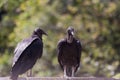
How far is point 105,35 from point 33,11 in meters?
1.79

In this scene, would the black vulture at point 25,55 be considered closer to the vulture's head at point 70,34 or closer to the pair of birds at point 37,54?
the pair of birds at point 37,54

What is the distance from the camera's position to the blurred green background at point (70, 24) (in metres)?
12.6

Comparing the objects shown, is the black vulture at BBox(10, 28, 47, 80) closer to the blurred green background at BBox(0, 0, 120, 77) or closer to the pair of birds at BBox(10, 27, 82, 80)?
the pair of birds at BBox(10, 27, 82, 80)

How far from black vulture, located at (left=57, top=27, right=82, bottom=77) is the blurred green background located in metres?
4.36

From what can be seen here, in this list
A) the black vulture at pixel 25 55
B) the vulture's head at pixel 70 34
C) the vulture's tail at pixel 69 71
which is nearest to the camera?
the black vulture at pixel 25 55

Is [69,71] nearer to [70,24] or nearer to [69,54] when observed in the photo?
[69,54]

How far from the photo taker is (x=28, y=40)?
23.4 feet

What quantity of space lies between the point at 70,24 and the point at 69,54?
5578mm

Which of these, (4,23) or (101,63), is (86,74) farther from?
(4,23)

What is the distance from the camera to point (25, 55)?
22.7 feet

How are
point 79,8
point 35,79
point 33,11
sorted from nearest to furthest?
point 35,79 → point 33,11 → point 79,8

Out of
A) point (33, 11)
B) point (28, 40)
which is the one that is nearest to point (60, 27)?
point (33, 11)

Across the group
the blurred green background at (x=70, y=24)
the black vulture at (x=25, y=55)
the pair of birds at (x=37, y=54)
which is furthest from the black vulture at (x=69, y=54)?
the blurred green background at (x=70, y=24)

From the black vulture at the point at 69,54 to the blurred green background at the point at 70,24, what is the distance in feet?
14.3
